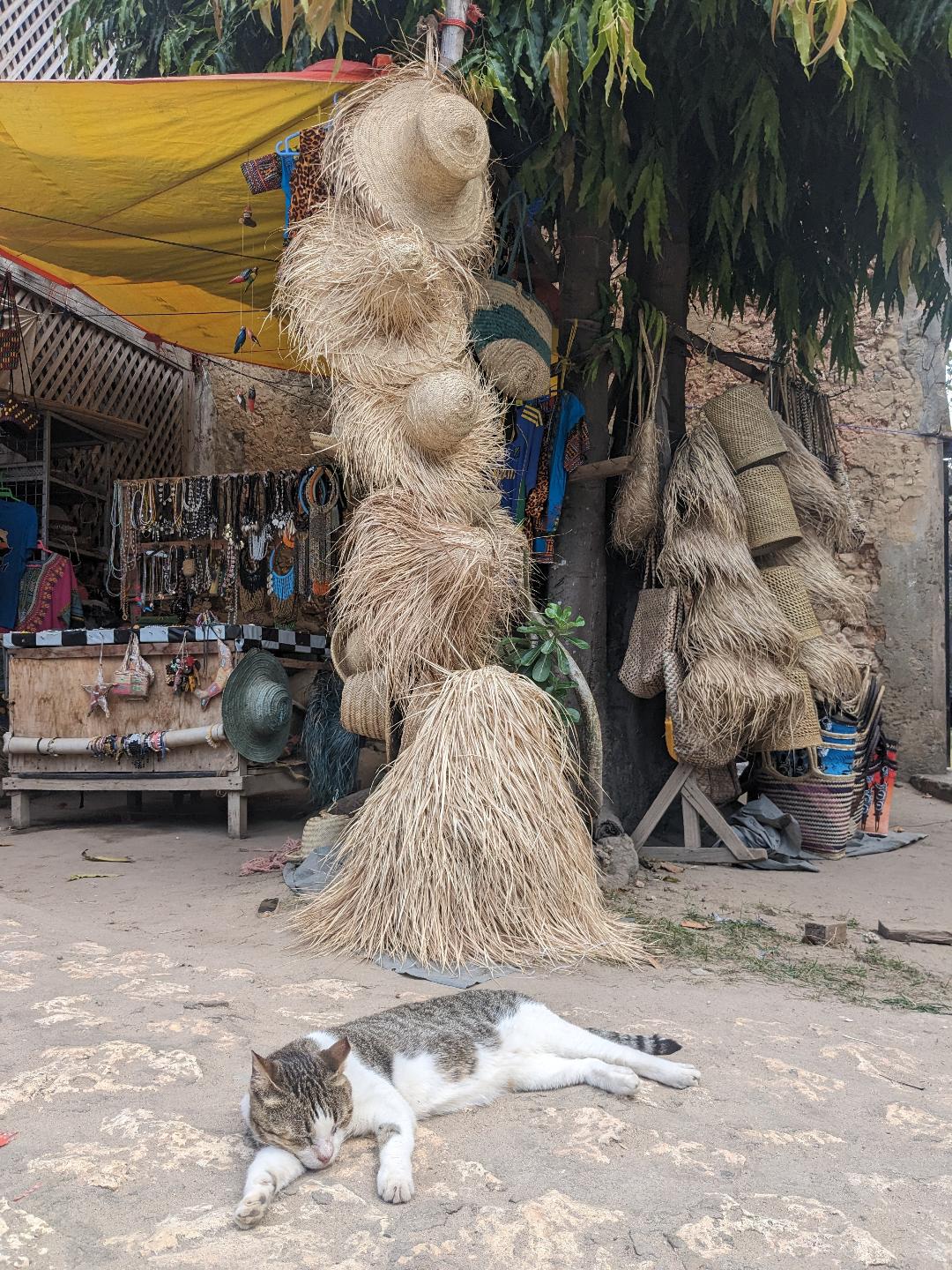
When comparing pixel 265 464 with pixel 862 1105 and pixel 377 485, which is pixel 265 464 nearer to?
pixel 377 485

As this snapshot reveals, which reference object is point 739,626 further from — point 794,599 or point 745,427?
point 745,427

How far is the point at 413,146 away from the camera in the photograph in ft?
12.6

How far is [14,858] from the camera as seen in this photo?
4.88m

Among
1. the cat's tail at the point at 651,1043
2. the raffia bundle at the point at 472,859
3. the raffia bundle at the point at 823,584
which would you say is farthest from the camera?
the raffia bundle at the point at 823,584

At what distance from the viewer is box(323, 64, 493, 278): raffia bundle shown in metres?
3.78

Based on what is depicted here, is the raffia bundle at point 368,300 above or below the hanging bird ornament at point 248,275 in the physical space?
below

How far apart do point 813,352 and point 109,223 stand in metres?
4.18

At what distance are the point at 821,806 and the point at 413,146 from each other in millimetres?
3790

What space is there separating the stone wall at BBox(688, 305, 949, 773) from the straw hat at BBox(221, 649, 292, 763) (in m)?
4.82

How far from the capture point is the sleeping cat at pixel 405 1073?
1843 mm

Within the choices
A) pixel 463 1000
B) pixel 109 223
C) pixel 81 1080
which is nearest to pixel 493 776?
pixel 463 1000

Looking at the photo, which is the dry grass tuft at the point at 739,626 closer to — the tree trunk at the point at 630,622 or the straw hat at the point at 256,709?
the tree trunk at the point at 630,622

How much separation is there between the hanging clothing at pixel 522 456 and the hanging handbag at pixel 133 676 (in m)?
2.32

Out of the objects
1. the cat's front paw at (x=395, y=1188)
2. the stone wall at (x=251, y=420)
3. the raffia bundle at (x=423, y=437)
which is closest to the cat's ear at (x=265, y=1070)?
the cat's front paw at (x=395, y=1188)
